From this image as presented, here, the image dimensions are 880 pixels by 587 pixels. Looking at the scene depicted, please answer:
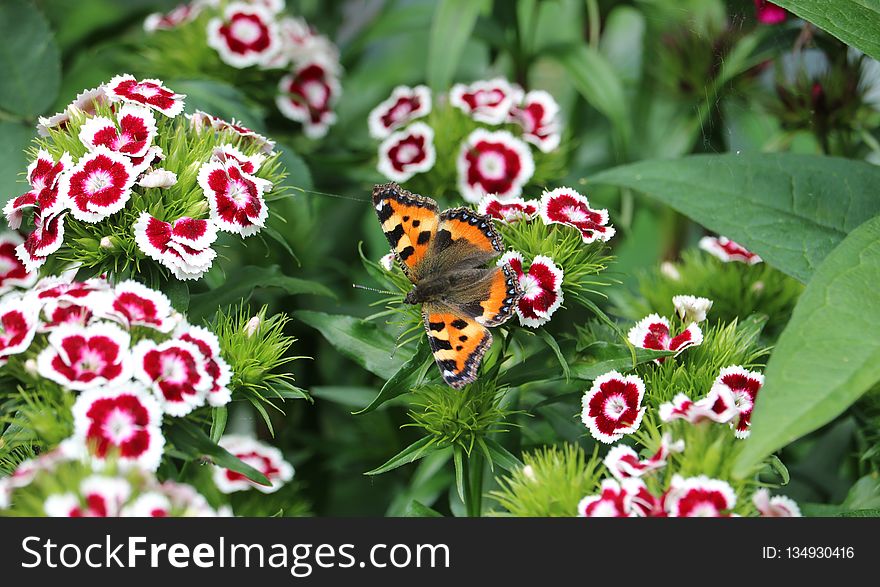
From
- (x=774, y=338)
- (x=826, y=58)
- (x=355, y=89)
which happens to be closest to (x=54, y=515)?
(x=774, y=338)

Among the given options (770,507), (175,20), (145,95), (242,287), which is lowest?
(770,507)

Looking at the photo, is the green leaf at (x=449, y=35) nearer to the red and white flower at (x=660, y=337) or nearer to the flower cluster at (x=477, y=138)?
the flower cluster at (x=477, y=138)

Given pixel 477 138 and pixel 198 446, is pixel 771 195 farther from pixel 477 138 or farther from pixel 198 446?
pixel 198 446

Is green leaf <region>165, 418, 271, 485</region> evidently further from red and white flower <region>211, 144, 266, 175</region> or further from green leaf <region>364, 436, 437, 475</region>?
red and white flower <region>211, 144, 266, 175</region>

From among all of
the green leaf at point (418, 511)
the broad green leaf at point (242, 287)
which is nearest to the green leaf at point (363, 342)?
the broad green leaf at point (242, 287)

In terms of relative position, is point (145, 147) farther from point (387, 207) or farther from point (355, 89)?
point (355, 89)

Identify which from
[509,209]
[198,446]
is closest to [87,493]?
[198,446]

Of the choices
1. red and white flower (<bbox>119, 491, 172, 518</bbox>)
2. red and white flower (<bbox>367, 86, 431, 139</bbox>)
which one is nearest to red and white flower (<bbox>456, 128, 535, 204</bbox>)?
red and white flower (<bbox>367, 86, 431, 139</bbox>)
